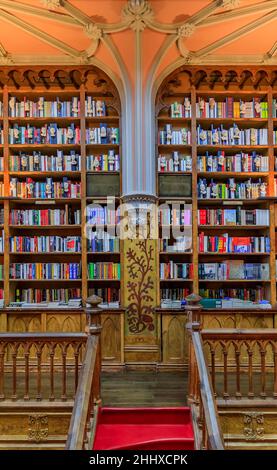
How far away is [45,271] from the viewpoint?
5277 mm

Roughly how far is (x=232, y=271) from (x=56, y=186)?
2.54 m

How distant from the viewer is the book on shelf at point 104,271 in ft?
17.2

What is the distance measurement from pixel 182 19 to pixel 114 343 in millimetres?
3885

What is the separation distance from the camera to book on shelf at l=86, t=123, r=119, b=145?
5328mm

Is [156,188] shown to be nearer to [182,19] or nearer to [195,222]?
[195,222]

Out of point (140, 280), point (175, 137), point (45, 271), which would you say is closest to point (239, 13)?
point (175, 137)

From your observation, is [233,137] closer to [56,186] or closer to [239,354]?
[56,186]

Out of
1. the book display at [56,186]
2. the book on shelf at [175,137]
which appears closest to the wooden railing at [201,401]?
the book display at [56,186]

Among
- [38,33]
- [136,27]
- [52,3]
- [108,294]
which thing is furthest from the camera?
[108,294]

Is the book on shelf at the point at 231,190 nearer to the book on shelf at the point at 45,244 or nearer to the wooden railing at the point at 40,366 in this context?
the book on shelf at the point at 45,244

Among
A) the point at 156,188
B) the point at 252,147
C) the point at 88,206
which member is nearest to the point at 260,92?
the point at 252,147

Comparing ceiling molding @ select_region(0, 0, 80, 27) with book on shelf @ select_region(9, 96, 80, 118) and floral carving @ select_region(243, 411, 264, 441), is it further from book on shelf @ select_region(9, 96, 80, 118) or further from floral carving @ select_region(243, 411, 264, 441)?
floral carving @ select_region(243, 411, 264, 441)

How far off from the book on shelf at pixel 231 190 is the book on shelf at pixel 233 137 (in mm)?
516

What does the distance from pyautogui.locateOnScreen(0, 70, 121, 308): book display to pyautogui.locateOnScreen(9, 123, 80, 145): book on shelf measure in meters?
0.01
